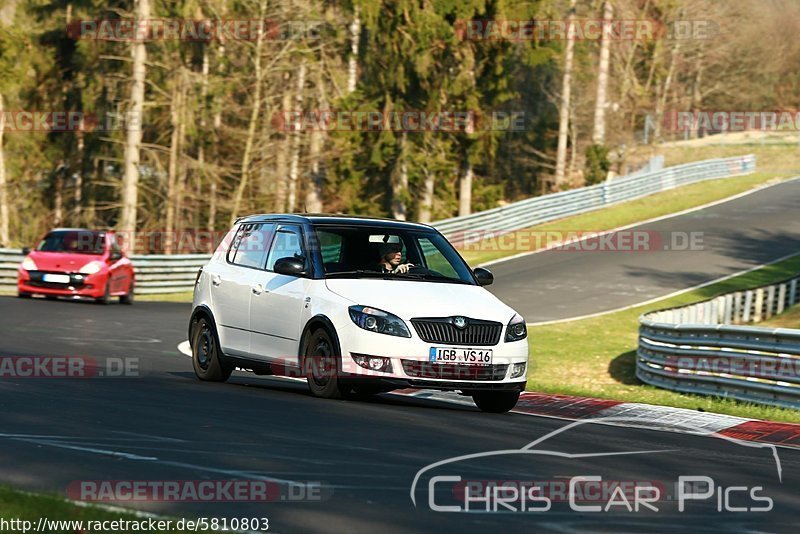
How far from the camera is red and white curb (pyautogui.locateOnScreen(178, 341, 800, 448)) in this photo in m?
11.6

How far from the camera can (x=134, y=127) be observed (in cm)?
4309

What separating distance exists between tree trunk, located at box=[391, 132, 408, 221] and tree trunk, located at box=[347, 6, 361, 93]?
3354 millimetres

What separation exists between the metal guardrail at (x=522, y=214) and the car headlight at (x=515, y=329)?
76.2ft

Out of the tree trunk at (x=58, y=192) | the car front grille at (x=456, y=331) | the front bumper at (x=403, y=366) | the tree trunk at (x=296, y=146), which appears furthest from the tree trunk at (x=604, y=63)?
the front bumper at (x=403, y=366)

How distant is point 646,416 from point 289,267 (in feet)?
12.0

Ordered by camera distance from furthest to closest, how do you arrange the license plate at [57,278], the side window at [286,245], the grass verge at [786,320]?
the license plate at [57,278]
the grass verge at [786,320]
the side window at [286,245]

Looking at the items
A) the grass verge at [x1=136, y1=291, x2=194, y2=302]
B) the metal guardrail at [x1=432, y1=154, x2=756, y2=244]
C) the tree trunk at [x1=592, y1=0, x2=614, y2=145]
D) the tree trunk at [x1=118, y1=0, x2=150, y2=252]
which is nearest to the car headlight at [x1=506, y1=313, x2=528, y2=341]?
the grass verge at [x1=136, y1=291, x2=194, y2=302]

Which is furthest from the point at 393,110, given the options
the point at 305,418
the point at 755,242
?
the point at 305,418

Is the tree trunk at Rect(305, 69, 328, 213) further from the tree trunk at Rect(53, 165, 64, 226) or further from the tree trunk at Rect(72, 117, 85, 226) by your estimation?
the tree trunk at Rect(53, 165, 64, 226)

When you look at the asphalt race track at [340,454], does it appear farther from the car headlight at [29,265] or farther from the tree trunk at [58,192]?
the tree trunk at [58,192]

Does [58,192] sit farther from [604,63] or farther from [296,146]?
[604,63]

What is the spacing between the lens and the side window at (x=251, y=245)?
13633 mm

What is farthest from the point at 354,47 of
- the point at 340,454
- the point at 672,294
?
the point at 340,454

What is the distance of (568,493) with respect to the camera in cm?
748
